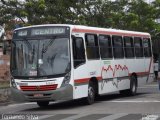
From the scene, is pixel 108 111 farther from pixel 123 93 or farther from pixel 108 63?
pixel 123 93

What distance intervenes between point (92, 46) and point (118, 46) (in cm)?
284

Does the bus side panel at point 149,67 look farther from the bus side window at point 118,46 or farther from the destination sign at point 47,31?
the destination sign at point 47,31

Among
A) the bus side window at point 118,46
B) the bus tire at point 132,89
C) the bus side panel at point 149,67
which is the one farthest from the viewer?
the bus side panel at point 149,67

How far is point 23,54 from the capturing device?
18516mm

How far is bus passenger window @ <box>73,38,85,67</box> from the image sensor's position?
60.4 ft

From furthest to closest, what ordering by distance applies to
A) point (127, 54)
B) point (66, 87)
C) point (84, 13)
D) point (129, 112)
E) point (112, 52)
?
point (84, 13)
point (127, 54)
point (112, 52)
point (66, 87)
point (129, 112)

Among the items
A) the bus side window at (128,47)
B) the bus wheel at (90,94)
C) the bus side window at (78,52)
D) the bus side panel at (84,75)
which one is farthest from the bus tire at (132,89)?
the bus side window at (78,52)

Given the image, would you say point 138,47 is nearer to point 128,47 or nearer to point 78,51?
point 128,47

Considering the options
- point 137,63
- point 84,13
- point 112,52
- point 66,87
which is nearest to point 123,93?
point 137,63

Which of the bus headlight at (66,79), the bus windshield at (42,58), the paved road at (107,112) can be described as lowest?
the paved road at (107,112)

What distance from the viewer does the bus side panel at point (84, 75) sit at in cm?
1828

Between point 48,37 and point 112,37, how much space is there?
14.6 feet

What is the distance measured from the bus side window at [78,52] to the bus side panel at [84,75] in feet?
0.68

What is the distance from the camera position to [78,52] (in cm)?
1869
